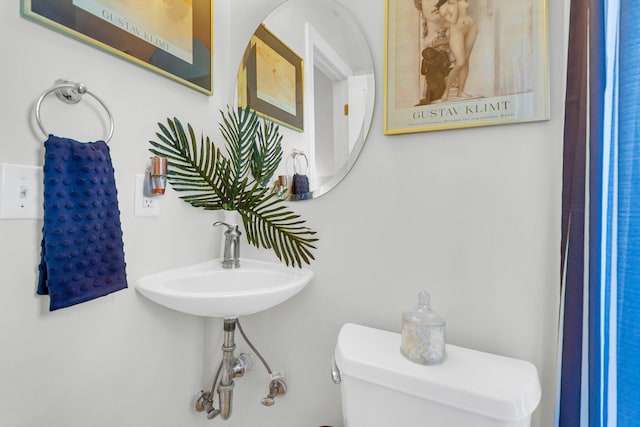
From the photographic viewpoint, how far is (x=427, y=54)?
3.09 feet

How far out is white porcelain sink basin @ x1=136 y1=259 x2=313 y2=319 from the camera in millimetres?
860

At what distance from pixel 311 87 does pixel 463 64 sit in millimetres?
513

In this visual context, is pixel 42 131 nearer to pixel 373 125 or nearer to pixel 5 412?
pixel 5 412

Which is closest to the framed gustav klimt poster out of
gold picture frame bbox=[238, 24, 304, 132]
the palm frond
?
gold picture frame bbox=[238, 24, 304, 132]

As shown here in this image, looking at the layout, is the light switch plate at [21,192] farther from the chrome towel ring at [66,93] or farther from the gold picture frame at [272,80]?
the gold picture frame at [272,80]

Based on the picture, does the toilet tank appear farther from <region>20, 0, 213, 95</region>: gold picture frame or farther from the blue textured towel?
<region>20, 0, 213, 95</region>: gold picture frame

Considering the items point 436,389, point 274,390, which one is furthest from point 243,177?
point 436,389

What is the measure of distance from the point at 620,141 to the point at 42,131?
48.8 inches

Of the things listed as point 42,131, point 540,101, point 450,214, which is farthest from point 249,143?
point 540,101

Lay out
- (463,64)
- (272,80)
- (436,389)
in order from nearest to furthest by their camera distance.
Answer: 1. (436,389)
2. (463,64)
3. (272,80)

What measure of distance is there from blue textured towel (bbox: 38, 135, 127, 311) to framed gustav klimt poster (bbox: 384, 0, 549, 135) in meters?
0.85

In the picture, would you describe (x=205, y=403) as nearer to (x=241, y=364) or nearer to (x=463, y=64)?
(x=241, y=364)

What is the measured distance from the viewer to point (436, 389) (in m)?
0.68

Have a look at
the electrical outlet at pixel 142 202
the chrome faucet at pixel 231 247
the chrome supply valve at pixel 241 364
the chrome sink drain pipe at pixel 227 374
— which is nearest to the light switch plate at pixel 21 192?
the electrical outlet at pixel 142 202
